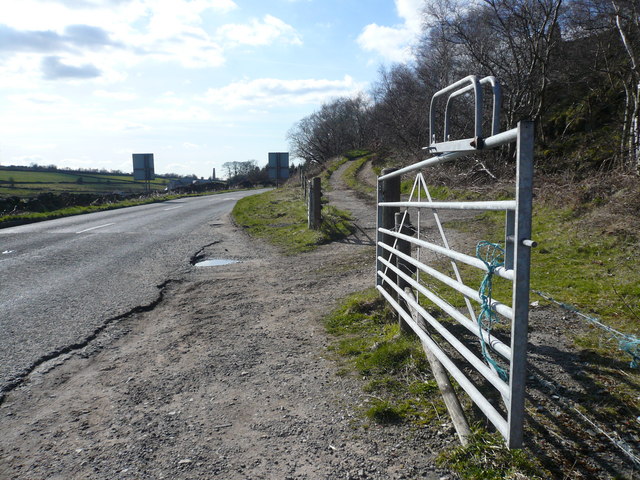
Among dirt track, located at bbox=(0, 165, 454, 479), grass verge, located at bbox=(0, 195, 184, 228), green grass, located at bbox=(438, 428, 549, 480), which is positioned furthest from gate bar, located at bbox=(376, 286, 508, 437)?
grass verge, located at bbox=(0, 195, 184, 228)

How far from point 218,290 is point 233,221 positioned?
1050 centimetres

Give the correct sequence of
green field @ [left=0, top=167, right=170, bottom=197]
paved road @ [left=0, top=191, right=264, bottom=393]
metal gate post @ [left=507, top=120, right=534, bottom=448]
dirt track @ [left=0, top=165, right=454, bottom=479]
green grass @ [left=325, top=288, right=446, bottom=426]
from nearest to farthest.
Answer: metal gate post @ [left=507, top=120, right=534, bottom=448], dirt track @ [left=0, top=165, right=454, bottom=479], green grass @ [left=325, top=288, right=446, bottom=426], paved road @ [left=0, top=191, right=264, bottom=393], green field @ [left=0, top=167, right=170, bottom=197]

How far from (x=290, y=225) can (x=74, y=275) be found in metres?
7.19

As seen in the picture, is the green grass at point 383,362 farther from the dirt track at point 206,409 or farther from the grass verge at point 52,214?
the grass verge at point 52,214

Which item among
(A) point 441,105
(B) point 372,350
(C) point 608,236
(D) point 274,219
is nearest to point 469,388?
(B) point 372,350

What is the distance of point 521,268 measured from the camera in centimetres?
226

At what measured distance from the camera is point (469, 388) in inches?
118

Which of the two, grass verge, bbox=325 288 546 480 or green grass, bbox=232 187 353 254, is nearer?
grass verge, bbox=325 288 546 480

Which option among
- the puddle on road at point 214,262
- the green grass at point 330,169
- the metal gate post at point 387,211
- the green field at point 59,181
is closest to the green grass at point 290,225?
the puddle on road at point 214,262

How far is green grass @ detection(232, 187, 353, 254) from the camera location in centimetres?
1205

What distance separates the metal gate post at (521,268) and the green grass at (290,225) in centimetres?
892

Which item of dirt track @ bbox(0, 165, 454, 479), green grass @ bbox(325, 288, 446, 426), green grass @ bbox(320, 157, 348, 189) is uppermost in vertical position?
green grass @ bbox(320, 157, 348, 189)

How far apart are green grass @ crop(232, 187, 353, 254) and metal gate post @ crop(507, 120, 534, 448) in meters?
8.92

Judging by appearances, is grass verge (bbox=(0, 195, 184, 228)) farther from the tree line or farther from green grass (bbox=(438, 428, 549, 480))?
green grass (bbox=(438, 428, 549, 480))
